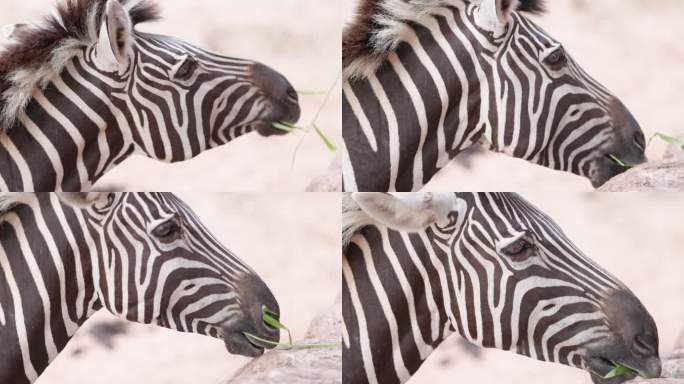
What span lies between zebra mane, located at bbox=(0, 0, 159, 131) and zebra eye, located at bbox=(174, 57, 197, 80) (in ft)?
0.54

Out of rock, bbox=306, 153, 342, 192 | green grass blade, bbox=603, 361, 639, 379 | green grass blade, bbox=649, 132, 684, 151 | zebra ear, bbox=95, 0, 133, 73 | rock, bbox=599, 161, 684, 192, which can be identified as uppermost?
zebra ear, bbox=95, 0, 133, 73

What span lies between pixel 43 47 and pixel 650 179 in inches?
62.6

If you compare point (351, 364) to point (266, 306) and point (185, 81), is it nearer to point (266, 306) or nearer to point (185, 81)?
point (266, 306)

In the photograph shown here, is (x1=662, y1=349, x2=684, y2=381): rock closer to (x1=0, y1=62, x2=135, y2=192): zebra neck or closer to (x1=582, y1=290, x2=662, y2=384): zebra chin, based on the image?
(x1=582, y1=290, x2=662, y2=384): zebra chin

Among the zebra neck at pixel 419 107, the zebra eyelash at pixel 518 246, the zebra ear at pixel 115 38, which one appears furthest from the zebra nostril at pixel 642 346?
the zebra ear at pixel 115 38

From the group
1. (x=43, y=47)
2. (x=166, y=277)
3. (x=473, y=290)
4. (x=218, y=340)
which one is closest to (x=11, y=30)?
(x=43, y=47)

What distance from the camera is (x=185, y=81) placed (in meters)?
2.63

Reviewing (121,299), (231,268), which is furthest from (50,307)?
(231,268)

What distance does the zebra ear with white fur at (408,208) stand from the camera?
8.39 ft

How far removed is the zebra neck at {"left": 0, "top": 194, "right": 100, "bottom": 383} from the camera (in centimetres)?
263

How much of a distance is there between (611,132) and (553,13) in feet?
1.11

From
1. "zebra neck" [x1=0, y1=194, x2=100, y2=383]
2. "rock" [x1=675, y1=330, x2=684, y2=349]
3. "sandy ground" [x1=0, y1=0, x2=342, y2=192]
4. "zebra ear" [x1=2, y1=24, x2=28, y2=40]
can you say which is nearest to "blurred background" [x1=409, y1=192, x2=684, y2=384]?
"rock" [x1=675, y1=330, x2=684, y2=349]

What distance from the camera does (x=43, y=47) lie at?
2.57m

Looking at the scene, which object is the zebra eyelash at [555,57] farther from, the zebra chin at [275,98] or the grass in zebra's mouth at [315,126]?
the zebra chin at [275,98]
